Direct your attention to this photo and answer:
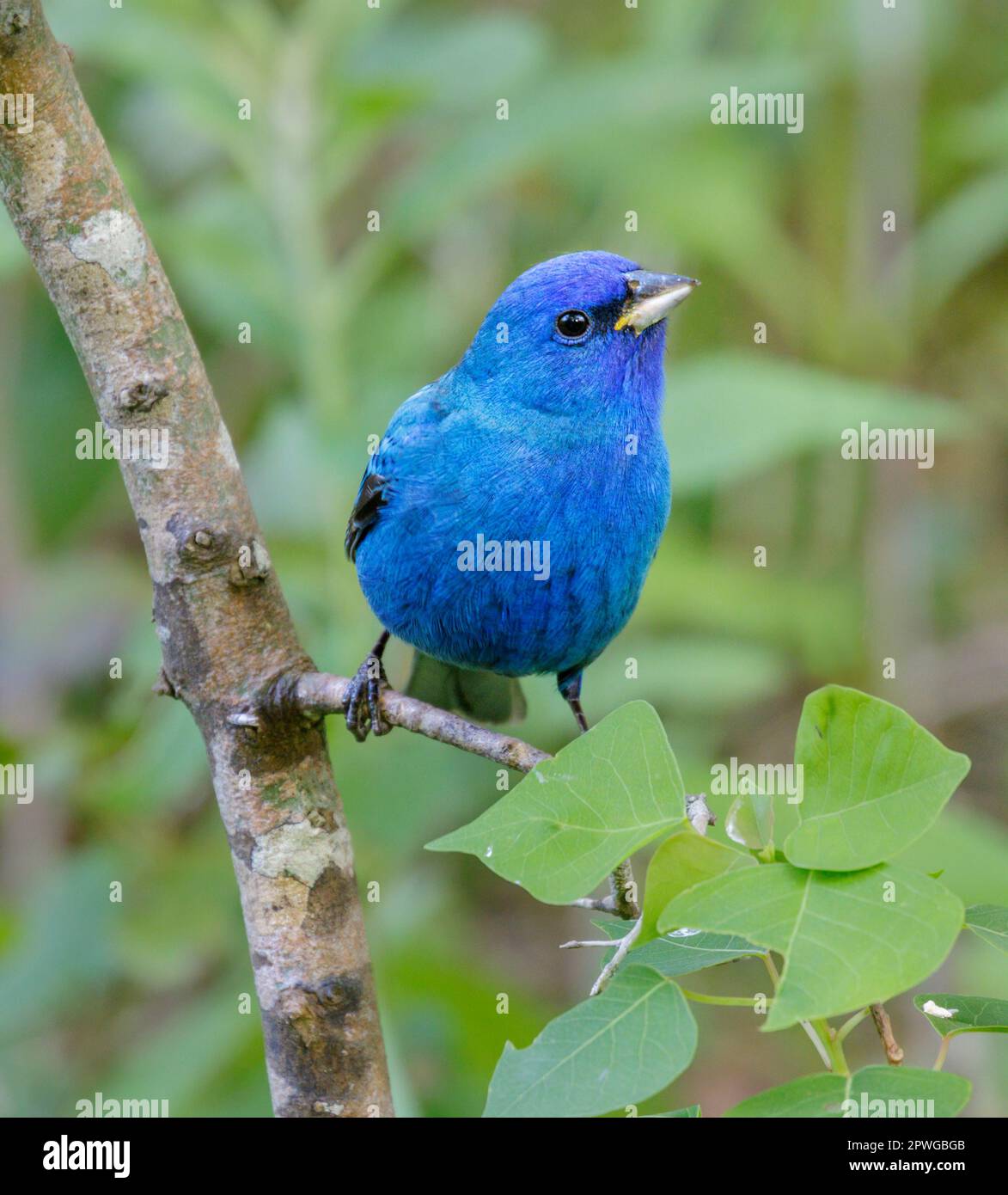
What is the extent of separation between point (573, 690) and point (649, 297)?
1.13 metres

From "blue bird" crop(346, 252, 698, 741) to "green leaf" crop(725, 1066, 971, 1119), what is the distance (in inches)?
65.5

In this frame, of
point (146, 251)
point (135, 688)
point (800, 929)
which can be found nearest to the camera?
point (800, 929)

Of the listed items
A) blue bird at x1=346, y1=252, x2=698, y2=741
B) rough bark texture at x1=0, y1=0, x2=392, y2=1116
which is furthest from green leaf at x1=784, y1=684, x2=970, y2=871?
blue bird at x1=346, y1=252, x2=698, y2=741

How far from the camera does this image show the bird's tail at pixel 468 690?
13.2 feet

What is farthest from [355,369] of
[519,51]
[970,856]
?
[970,856]

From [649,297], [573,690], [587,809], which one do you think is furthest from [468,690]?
[587,809]

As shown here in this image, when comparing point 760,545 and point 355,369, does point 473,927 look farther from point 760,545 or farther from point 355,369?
point 355,369

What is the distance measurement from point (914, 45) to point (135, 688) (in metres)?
4.58

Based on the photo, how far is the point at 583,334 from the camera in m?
3.40

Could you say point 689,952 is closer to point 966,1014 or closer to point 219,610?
point 966,1014

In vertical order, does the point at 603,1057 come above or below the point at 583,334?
below

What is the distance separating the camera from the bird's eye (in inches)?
134

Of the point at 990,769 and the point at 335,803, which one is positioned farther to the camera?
the point at 990,769

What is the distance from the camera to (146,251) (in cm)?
243
